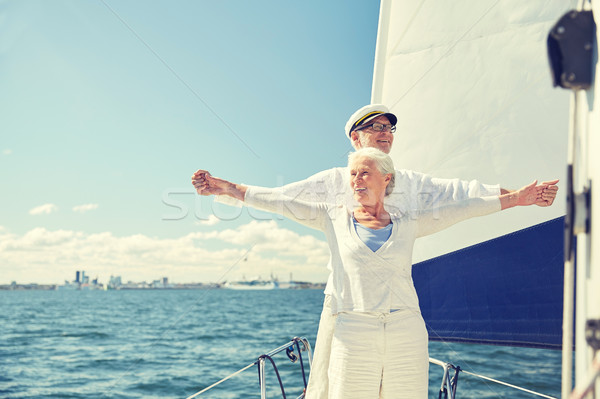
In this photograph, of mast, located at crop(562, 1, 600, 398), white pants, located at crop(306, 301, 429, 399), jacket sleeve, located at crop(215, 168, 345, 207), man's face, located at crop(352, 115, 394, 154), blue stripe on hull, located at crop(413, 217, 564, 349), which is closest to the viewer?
mast, located at crop(562, 1, 600, 398)

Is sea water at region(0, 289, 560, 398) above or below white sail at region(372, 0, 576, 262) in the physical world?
below

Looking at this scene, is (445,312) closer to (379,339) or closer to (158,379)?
(379,339)

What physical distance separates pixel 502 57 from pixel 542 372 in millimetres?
13254

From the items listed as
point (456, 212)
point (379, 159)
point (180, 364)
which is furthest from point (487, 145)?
point (180, 364)

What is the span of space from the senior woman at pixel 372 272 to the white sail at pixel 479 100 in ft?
3.09

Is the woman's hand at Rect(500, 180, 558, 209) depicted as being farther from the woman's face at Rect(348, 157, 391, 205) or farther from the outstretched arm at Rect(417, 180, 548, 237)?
the woman's face at Rect(348, 157, 391, 205)

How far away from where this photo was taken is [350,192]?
219 centimetres

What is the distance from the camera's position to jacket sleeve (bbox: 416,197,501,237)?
6.40 ft

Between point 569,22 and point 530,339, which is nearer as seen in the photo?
point 569,22

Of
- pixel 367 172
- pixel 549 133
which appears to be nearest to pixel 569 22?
pixel 367 172

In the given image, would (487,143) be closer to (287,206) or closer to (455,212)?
(455,212)

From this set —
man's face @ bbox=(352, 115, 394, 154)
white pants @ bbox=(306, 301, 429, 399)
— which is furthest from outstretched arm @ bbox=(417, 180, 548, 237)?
man's face @ bbox=(352, 115, 394, 154)

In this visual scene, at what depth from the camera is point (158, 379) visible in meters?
13.0

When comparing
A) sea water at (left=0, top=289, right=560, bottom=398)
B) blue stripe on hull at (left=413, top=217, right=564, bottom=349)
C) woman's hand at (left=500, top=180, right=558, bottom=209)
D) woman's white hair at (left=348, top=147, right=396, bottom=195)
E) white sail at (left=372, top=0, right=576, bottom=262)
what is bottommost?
sea water at (left=0, top=289, right=560, bottom=398)
